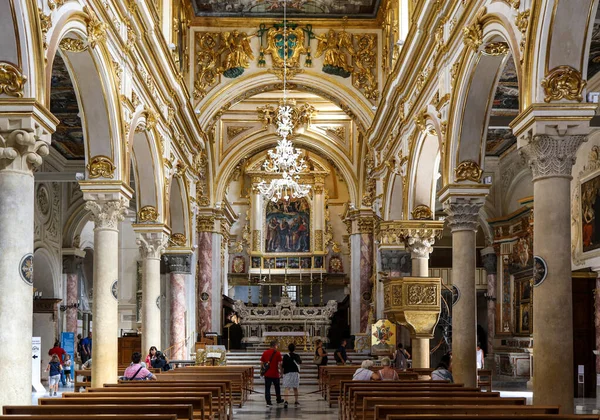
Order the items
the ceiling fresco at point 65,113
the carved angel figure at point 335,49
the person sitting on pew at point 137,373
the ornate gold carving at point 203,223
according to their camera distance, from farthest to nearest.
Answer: the ornate gold carving at point 203,223
the carved angel figure at point 335,49
the ceiling fresco at point 65,113
the person sitting on pew at point 137,373

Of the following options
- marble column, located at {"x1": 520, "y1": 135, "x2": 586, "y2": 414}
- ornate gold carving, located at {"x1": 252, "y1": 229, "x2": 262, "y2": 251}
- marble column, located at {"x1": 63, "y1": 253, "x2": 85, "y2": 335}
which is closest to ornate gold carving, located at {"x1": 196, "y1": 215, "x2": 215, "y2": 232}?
marble column, located at {"x1": 63, "y1": 253, "x2": 85, "y2": 335}

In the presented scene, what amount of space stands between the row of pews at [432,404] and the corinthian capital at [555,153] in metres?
2.65

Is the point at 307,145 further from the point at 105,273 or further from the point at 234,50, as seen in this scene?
the point at 105,273

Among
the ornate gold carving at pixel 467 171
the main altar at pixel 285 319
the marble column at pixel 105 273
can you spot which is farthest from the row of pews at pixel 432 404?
the main altar at pixel 285 319

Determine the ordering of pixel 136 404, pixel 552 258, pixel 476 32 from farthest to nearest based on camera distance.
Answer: pixel 476 32
pixel 552 258
pixel 136 404

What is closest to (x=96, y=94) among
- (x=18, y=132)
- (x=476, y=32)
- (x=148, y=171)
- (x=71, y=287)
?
(x=18, y=132)

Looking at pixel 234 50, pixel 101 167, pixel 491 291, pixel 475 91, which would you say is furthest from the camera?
pixel 491 291

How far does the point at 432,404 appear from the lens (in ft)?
30.8

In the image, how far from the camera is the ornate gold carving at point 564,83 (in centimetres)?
1012

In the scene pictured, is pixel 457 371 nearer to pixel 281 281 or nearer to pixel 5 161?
pixel 5 161

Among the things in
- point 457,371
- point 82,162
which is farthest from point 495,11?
point 82,162

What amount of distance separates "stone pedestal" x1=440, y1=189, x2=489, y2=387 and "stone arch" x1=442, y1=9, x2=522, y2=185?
0.43m

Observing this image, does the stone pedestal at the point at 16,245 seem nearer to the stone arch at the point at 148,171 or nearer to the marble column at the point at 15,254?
the marble column at the point at 15,254

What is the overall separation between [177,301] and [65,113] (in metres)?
6.69
